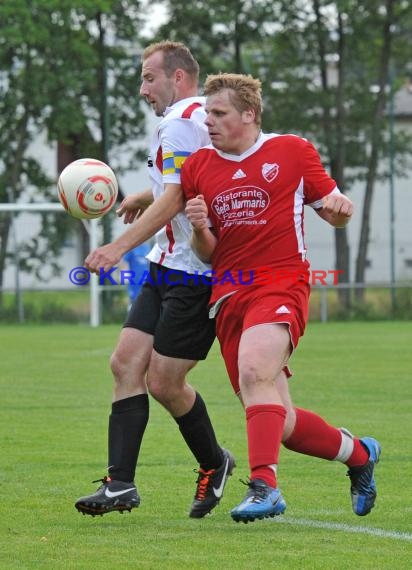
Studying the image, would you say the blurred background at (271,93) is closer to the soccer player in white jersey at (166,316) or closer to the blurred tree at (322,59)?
the blurred tree at (322,59)

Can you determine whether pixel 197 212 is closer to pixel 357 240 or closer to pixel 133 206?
pixel 133 206

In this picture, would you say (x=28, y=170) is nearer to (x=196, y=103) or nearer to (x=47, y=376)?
(x=47, y=376)

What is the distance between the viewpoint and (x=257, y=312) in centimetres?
584

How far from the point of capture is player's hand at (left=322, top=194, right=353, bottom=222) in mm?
5773

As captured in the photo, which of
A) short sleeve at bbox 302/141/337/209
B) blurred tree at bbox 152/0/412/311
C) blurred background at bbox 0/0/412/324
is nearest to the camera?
short sleeve at bbox 302/141/337/209

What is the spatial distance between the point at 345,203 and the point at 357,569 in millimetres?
1683

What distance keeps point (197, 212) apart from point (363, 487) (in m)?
1.51

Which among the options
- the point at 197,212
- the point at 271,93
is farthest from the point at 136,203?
the point at 271,93

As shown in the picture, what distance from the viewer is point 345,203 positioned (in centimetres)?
579

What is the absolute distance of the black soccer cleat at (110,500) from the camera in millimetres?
5934

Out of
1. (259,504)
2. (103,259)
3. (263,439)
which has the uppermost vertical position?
(103,259)

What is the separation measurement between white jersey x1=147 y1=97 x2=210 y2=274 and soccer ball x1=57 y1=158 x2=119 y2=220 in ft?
0.97

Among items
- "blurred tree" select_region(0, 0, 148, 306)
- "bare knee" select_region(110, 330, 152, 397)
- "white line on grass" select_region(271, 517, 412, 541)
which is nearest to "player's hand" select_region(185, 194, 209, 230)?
"bare knee" select_region(110, 330, 152, 397)

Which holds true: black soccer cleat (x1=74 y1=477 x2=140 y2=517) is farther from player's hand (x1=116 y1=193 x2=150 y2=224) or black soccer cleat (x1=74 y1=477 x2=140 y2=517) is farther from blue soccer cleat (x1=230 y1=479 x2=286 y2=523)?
player's hand (x1=116 y1=193 x2=150 y2=224)
